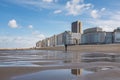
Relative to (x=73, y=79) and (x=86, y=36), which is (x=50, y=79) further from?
(x=86, y=36)

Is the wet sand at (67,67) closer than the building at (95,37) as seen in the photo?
Yes

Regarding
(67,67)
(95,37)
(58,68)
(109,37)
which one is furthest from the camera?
(95,37)

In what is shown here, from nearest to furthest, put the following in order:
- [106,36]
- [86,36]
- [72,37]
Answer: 1. [106,36]
2. [86,36]
3. [72,37]

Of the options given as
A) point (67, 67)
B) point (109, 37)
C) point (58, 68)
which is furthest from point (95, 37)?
point (58, 68)

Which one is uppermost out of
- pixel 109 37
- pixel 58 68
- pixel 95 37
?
pixel 95 37

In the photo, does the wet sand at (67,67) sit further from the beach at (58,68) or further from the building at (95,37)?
the building at (95,37)

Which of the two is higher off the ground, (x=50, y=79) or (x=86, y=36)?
(x=86, y=36)

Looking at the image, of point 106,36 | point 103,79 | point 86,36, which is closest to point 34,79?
point 103,79

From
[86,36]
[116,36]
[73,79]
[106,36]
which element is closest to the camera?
[73,79]

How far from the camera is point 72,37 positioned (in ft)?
650

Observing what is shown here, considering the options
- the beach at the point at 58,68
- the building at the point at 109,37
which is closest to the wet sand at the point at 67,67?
the beach at the point at 58,68

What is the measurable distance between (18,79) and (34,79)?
721mm

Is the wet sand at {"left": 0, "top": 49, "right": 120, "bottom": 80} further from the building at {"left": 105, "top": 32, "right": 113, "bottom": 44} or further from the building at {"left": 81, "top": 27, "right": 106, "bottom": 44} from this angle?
the building at {"left": 81, "top": 27, "right": 106, "bottom": 44}

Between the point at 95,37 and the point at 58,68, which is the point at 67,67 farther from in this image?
the point at 95,37
